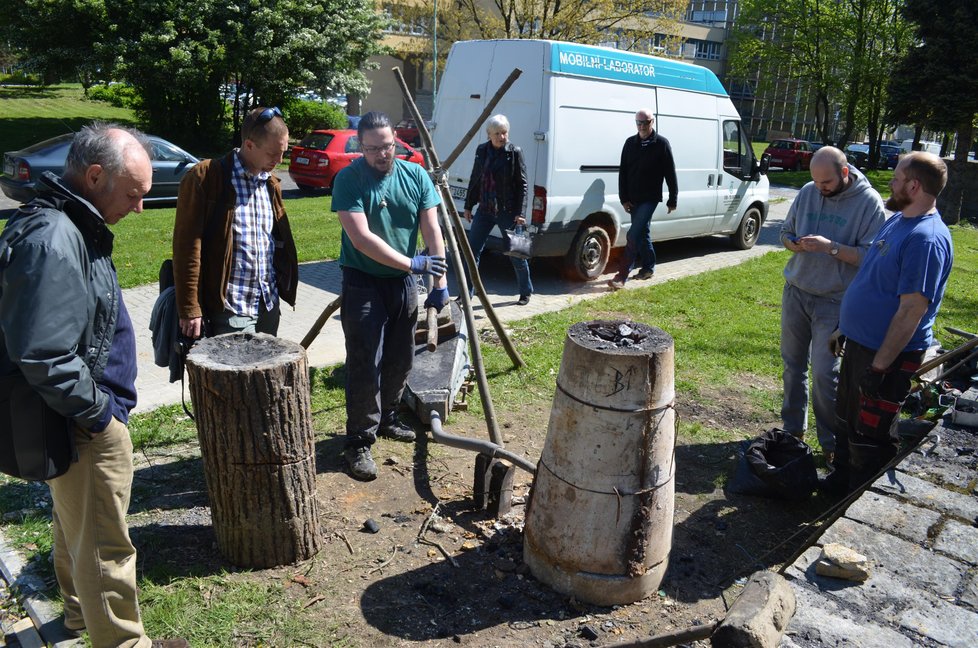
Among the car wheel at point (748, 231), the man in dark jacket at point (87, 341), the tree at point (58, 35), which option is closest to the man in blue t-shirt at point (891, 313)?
the man in dark jacket at point (87, 341)

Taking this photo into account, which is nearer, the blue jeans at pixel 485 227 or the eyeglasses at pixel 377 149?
the eyeglasses at pixel 377 149

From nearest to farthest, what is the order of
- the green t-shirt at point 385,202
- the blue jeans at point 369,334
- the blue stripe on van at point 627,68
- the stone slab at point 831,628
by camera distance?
the stone slab at point 831,628 → the green t-shirt at point 385,202 → the blue jeans at point 369,334 → the blue stripe on van at point 627,68

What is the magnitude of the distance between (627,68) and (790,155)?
27381mm

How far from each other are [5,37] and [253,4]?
650 cm

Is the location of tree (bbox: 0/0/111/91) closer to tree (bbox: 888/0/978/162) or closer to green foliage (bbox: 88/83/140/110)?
green foliage (bbox: 88/83/140/110)

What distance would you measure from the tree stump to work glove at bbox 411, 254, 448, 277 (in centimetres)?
92

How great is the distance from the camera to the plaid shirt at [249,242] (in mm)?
4000

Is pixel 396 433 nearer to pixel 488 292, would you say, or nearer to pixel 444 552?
pixel 444 552

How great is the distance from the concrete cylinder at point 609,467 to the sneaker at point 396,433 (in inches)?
64.4

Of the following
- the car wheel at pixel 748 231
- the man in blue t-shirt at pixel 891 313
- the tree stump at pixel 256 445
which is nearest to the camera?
the tree stump at pixel 256 445

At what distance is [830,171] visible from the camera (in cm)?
451

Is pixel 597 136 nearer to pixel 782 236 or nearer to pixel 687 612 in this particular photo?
pixel 782 236

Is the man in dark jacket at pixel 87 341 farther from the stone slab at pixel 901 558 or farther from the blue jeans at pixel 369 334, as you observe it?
the stone slab at pixel 901 558

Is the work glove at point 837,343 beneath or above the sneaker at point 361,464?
above
